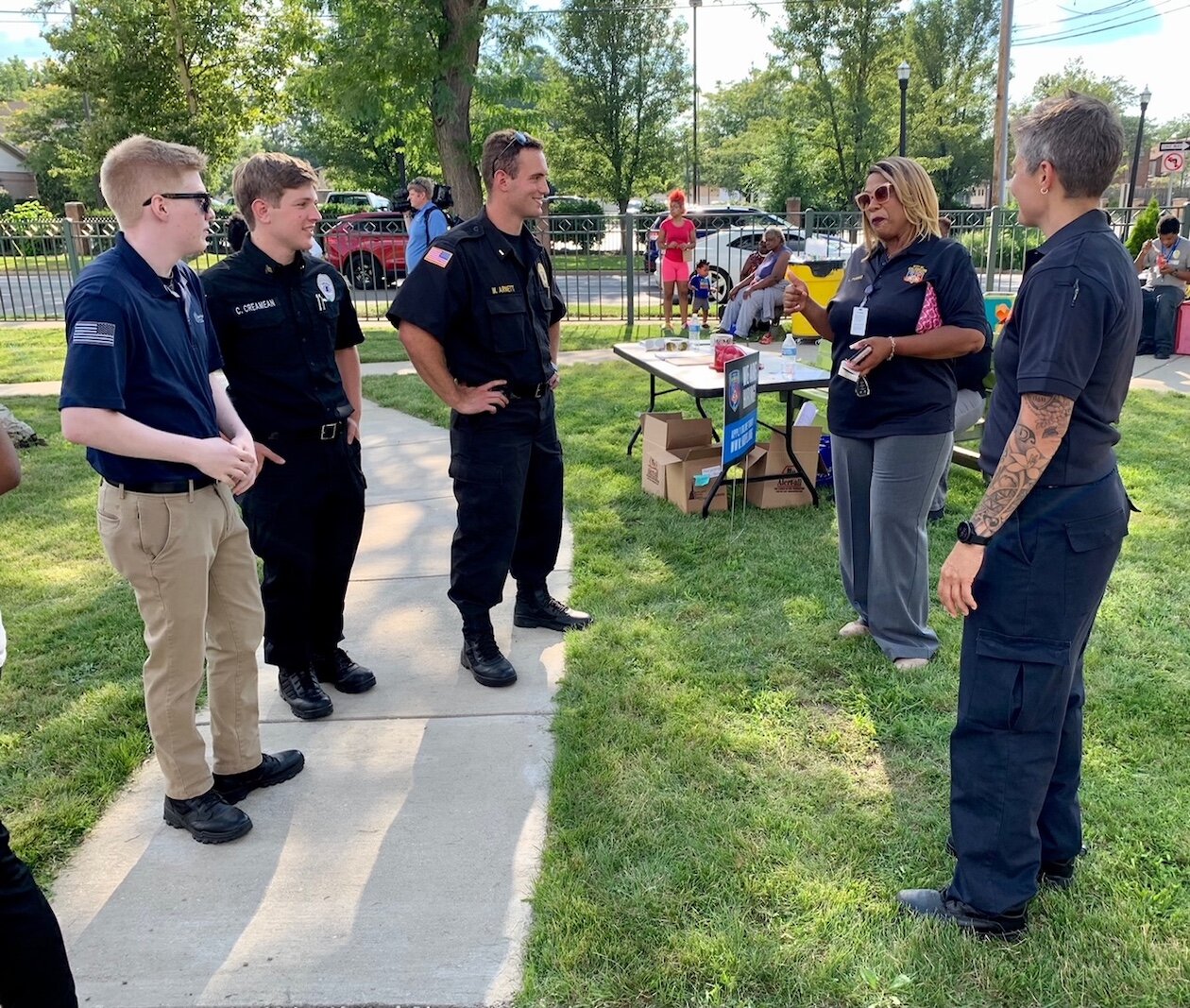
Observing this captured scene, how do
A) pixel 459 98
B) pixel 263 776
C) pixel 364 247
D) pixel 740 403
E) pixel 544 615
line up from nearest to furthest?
pixel 263 776
pixel 544 615
pixel 740 403
pixel 459 98
pixel 364 247

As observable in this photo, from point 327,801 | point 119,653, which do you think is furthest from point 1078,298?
point 119,653

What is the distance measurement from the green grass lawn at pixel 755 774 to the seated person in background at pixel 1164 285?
675 cm

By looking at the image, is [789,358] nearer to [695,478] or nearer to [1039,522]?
[695,478]

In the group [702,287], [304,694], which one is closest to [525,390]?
[304,694]

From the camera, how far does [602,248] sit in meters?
17.2

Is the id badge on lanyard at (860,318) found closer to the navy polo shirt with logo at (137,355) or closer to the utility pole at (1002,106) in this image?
the navy polo shirt with logo at (137,355)

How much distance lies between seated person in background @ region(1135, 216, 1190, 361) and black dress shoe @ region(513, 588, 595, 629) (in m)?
9.21

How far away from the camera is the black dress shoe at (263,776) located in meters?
3.03

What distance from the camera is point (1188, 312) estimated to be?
11.2m

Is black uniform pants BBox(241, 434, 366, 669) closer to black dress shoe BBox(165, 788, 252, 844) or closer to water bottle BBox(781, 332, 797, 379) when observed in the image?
black dress shoe BBox(165, 788, 252, 844)

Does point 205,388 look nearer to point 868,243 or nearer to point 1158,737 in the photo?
point 868,243

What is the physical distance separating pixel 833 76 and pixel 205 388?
3198cm

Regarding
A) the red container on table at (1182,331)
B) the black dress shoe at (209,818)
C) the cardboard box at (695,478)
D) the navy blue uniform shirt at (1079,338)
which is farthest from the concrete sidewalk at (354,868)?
the red container on table at (1182,331)

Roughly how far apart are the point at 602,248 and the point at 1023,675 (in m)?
15.9
